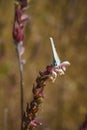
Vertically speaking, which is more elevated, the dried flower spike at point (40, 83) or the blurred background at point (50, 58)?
the blurred background at point (50, 58)

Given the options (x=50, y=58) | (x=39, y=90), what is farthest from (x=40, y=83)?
(x=50, y=58)

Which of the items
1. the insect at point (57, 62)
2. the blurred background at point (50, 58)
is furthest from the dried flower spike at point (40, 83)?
the blurred background at point (50, 58)

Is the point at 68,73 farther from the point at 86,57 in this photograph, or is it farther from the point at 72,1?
the point at 72,1

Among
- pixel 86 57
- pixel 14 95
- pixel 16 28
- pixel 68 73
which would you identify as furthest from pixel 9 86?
pixel 16 28

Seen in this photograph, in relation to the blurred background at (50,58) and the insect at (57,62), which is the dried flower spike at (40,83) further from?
the blurred background at (50,58)

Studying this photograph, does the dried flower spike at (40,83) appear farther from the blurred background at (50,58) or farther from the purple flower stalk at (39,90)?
the blurred background at (50,58)

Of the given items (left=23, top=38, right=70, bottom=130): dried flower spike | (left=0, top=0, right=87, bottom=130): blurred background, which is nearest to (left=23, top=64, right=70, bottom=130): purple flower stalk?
(left=23, top=38, right=70, bottom=130): dried flower spike

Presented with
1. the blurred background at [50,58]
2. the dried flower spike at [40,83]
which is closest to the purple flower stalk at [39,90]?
the dried flower spike at [40,83]

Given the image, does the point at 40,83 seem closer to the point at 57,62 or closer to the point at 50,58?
the point at 57,62

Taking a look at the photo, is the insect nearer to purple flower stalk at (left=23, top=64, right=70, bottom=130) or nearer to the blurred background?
purple flower stalk at (left=23, top=64, right=70, bottom=130)

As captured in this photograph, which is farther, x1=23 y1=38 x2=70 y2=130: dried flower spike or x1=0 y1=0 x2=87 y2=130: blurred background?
x1=0 y1=0 x2=87 y2=130: blurred background

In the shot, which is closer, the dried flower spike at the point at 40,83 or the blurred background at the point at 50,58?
Result: the dried flower spike at the point at 40,83
